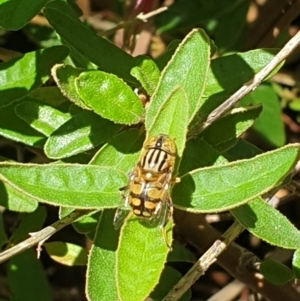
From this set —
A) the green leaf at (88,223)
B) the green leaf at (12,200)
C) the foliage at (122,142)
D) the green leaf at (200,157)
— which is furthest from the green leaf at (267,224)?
the green leaf at (12,200)

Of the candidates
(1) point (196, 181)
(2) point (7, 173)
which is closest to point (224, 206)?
(1) point (196, 181)

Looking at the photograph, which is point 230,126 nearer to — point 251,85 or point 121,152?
point 251,85

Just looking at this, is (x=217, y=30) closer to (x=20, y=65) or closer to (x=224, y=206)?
(x=20, y=65)

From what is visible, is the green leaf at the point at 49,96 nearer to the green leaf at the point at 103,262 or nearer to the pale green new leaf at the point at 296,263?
the green leaf at the point at 103,262

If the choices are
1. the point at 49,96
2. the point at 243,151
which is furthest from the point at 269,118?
the point at 49,96

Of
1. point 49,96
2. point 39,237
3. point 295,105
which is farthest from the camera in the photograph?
point 295,105

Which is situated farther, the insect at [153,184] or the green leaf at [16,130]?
the green leaf at [16,130]
